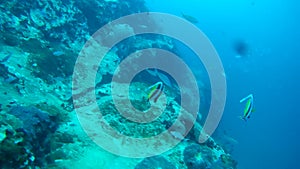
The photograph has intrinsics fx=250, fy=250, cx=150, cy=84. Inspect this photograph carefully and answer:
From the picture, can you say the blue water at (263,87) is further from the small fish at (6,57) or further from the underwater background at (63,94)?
the small fish at (6,57)

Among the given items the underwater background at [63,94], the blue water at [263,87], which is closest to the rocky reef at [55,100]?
the underwater background at [63,94]

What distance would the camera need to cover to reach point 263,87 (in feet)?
130

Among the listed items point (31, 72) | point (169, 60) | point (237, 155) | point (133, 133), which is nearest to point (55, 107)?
point (31, 72)

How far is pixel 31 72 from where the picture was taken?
19.7 ft

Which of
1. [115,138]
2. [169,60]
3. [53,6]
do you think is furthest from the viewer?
[169,60]

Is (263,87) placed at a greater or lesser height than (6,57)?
greater

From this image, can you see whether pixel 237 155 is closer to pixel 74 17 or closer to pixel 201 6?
pixel 74 17

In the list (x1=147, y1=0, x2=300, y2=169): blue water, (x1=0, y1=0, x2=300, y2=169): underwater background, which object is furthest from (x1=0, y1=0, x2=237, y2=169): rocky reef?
(x1=147, y1=0, x2=300, y2=169): blue water

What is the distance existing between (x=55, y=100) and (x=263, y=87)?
39348 mm

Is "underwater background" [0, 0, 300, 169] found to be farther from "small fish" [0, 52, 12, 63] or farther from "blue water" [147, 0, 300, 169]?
"blue water" [147, 0, 300, 169]

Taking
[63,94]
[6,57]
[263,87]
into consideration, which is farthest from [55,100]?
[263,87]

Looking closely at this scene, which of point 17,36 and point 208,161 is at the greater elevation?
point 17,36

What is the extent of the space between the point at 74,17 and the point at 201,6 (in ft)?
235

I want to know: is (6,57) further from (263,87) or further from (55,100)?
(263,87)
